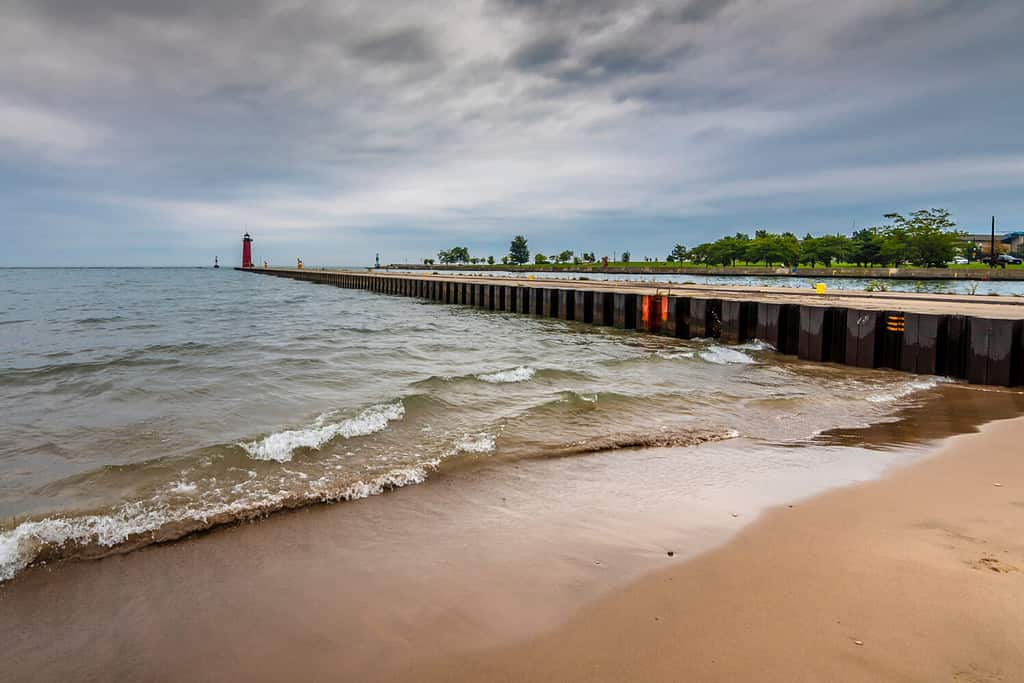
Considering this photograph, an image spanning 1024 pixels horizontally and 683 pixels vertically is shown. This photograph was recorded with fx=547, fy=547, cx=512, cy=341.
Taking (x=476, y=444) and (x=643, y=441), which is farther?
(x=643, y=441)

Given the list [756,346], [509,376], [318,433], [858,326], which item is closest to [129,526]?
[318,433]

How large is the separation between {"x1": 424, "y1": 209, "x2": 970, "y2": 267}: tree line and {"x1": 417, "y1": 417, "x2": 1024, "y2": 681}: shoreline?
342 feet

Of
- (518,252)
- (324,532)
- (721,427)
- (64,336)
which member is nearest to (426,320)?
(64,336)

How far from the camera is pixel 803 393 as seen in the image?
1053 centimetres

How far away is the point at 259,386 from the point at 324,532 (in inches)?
278

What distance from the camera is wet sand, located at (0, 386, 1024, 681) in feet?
9.19

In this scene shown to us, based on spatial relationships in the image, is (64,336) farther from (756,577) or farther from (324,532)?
(756,577)

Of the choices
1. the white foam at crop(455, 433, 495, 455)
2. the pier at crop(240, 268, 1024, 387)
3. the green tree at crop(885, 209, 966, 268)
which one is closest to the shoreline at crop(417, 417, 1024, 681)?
the white foam at crop(455, 433, 495, 455)

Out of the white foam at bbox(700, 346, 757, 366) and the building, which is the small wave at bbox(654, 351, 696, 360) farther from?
the building

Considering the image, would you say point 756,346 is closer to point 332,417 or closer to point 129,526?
point 332,417

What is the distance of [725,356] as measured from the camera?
49.4ft

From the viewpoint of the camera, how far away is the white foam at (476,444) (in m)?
6.86

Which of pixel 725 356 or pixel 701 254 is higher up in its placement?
pixel 701 254

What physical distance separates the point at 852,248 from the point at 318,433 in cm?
12299
